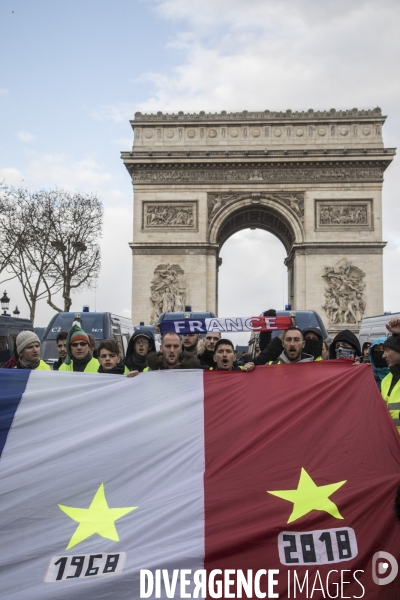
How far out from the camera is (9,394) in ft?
17.6

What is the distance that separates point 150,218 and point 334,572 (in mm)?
31753

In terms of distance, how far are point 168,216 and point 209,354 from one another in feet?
91.4

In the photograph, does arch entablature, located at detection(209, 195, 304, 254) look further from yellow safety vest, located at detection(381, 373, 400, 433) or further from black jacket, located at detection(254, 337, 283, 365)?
A: yellow safety vest, located at detection(381, 373, 400, 433)

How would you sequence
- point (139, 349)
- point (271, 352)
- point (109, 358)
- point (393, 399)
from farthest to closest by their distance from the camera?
1. point (139, 349)
2. point (271, 352)
3. point (109, 358)
4. point (393, 399)

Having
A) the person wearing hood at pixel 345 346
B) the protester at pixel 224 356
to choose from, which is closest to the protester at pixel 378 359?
the person wearing hood at pixel 345 346

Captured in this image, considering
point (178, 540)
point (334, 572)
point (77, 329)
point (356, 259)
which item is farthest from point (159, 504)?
point (356, 259)

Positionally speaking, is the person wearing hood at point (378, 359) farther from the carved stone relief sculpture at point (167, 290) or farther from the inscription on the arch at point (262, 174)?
the inscription on the arch at point (262, 174)

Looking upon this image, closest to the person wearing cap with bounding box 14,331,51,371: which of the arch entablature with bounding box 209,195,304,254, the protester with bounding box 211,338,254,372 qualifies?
the protester with bounding box 211,338,254,372

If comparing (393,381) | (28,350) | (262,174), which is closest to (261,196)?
(262,174)

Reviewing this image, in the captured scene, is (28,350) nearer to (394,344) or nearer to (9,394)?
(9,394)

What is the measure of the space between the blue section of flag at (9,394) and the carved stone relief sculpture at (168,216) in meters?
29.6

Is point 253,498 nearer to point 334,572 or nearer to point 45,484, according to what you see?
point 334,572

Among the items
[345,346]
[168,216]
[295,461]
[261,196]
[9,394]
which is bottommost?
[295,461]

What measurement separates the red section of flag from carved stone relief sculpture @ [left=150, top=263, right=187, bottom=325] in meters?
28.2
